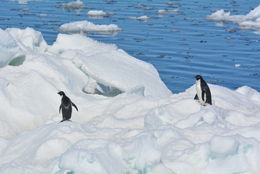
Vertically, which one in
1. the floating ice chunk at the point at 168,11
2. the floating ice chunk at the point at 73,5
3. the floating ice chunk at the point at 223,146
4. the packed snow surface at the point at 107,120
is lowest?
the floating ice chunk at the point at 73,5

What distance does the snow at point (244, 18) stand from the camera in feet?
94.6

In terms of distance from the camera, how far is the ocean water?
2070cm

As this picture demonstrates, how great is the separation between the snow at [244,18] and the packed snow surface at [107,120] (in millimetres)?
14677

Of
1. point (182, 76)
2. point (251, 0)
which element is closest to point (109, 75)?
point (182, 76)

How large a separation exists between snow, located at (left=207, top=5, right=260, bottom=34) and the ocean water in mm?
437

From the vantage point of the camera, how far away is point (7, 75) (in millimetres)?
12141

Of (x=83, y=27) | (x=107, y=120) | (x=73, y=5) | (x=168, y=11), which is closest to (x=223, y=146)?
(x=107, y=120)

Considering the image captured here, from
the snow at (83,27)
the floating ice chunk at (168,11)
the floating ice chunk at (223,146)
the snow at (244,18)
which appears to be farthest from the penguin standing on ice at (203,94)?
the floating ice chunk at (168,11)

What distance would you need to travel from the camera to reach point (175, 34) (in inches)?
1078

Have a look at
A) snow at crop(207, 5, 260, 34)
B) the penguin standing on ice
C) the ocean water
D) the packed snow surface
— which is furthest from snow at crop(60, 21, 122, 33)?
the penguin standing on ice

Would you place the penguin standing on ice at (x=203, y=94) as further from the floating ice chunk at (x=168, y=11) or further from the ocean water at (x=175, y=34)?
the floating ice chunk at (x=168, y=11)

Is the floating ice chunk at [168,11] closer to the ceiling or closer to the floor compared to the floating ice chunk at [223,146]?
closer to the floor

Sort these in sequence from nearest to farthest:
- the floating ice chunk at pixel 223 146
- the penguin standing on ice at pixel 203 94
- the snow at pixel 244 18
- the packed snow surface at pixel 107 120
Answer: the floating ice chunk at pixel 223 146 → the packed snow surface at pixel 107 120 → the penguin standing on ice at pixel 203 94 → the snow at pixel 244 18

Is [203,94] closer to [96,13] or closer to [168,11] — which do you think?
[96,13]
